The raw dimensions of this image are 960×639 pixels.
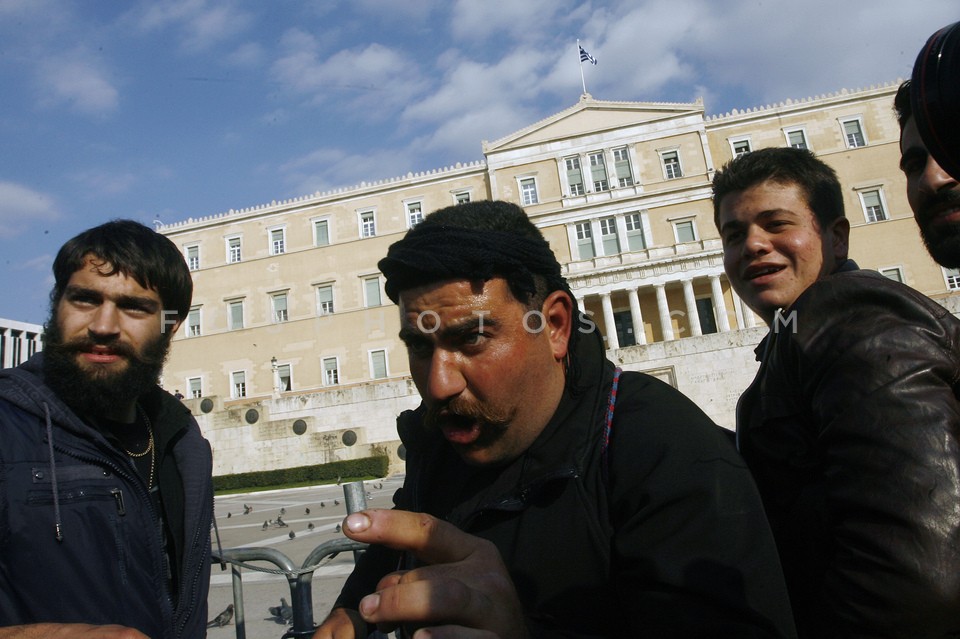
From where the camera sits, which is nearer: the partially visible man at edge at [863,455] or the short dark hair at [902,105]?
the partially visible man at edge at [863,455]

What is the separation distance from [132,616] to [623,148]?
38.6 m

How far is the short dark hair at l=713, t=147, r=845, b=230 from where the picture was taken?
1.99m

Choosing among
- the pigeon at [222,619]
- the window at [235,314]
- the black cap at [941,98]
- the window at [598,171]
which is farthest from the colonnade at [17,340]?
the window at [598,171]

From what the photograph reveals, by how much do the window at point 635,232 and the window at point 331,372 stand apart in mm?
19940

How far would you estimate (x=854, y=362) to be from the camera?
125 cm

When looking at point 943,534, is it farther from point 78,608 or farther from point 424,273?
point 78,608

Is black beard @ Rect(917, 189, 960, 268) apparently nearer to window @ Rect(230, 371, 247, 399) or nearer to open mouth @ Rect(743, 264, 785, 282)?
open mouth @ Rect(743, 264, 785, 282)

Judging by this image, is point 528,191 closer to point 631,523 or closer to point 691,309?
point 691,309

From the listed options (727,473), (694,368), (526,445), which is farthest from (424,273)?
(694,368)

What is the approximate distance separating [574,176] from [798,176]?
121ft

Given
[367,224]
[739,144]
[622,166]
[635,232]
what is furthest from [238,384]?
[739,144]

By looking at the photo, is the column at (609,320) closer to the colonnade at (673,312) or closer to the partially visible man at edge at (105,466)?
the colonnade at (673,312)

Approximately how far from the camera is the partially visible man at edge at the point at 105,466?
6.07ft

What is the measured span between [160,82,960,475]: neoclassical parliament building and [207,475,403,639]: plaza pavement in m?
19.6
